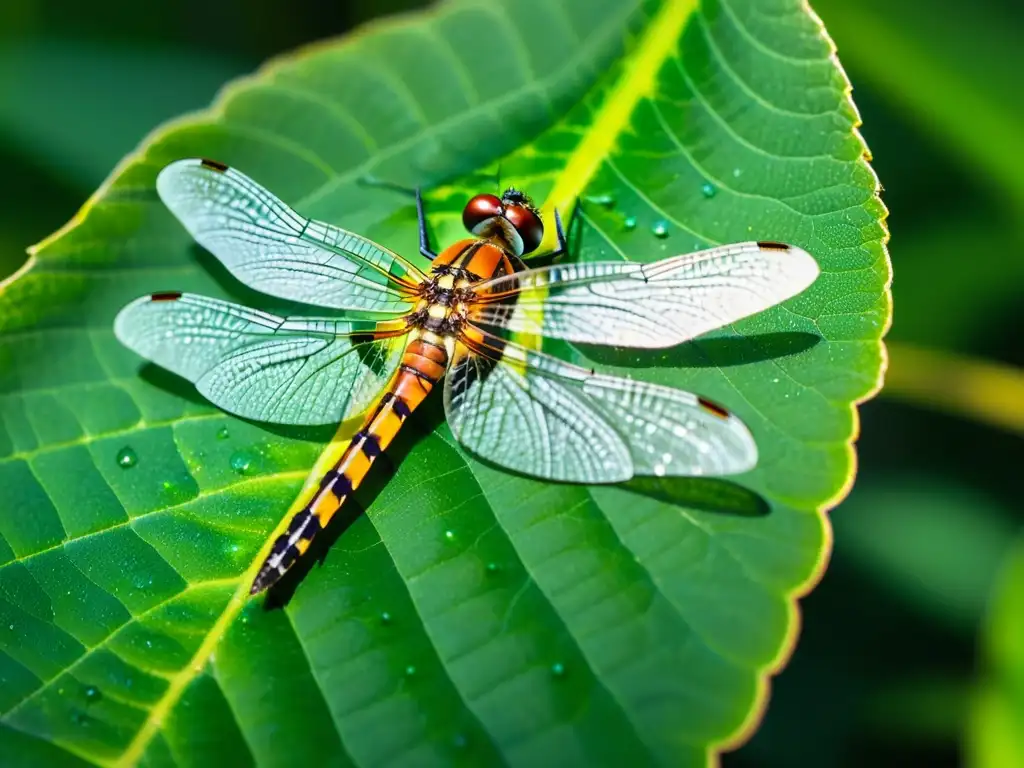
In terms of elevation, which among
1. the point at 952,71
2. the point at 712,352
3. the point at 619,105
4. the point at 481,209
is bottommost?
the point at 481,209

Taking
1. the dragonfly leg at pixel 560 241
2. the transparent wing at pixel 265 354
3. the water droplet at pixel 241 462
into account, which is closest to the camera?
the water droplet at pixel 241 462

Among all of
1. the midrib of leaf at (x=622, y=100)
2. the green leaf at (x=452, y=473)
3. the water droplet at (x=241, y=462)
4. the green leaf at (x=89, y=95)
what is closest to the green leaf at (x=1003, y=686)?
the green leaf at (x=452, y=473)

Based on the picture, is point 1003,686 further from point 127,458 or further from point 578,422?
point 127,458

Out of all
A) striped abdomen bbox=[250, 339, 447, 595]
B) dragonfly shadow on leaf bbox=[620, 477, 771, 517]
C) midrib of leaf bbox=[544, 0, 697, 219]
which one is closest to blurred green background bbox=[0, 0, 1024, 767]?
midrib of leaf bbox=[544, 0, 697, 219]

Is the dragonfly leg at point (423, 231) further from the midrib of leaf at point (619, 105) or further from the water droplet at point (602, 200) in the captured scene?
the water droplet at point (602, 200)

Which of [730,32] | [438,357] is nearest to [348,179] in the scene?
[438,357]

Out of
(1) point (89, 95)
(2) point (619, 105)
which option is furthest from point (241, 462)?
(1) point (89, 95)

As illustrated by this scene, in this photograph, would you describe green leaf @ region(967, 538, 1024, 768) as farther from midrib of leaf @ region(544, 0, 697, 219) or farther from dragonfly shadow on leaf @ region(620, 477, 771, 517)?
midrib of leaf @ region(544, 0, 697, 219)
